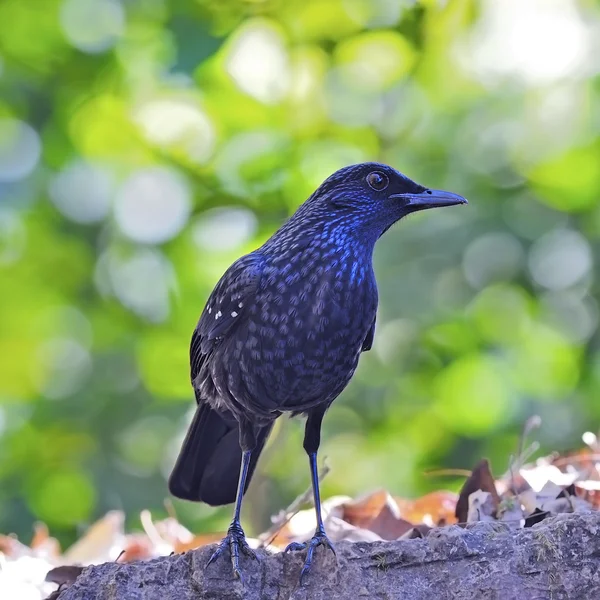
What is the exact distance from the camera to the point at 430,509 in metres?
3.77

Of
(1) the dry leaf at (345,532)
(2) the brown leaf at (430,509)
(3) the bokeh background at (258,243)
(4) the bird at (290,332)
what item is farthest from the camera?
(3) the bokeh background at (258,243)

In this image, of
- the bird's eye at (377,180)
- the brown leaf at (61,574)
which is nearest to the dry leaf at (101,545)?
the brown leaf at (61,574)

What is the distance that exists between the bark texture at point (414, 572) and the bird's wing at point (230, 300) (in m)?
0.91

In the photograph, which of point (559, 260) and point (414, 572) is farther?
point (559, 260)

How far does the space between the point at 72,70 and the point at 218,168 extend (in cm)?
133

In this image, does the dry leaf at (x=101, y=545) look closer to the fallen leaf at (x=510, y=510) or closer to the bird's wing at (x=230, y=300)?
the bird's wing at (x=230, y=300)

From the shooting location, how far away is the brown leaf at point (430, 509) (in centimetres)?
360

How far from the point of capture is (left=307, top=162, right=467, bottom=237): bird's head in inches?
136

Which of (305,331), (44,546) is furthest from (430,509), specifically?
(44,546)

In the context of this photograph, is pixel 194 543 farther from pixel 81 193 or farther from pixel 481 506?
pixel 81 193

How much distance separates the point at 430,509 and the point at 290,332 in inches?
48.9

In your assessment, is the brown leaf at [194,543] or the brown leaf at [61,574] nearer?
the brown leaf at [61,574]

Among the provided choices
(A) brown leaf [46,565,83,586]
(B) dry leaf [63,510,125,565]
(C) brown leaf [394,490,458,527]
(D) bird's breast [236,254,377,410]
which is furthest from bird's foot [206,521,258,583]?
(B) dry leaf [63,510,125,565]

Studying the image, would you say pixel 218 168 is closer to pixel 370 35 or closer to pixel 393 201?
pixel 370 35
